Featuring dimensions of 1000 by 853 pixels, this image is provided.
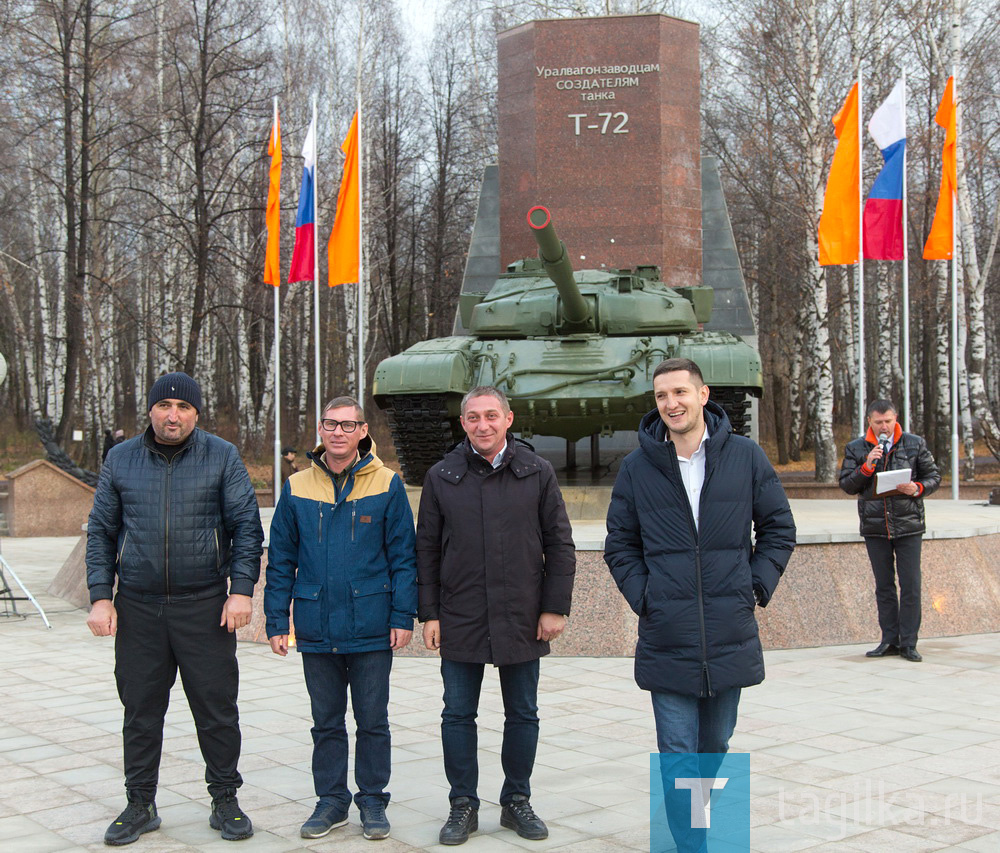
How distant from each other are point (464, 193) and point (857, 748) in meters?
28.8

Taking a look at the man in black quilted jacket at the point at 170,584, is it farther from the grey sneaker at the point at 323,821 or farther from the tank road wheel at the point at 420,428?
the tank road wheel at the point at 420,428

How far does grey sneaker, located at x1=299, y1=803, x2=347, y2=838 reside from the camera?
179 inches

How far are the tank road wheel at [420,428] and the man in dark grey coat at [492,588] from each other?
20.7 feet

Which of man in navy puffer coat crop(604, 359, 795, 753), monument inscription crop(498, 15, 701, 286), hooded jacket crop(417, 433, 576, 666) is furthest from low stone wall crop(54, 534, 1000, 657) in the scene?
monument inscription crop(498, 15, 701, 286)

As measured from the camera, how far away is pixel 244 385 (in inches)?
1160

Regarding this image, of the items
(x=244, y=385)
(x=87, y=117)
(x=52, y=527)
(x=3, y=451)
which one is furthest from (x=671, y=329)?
(x=3, y=451)

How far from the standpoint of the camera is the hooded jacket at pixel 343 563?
184 inches

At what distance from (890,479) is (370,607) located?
4.52 m

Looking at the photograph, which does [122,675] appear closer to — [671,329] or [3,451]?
[671,329]

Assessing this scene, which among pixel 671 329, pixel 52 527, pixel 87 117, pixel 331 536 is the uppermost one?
pixel 87 117

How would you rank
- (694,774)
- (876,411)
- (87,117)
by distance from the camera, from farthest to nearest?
(87,117) < (876,411) < (694,774)

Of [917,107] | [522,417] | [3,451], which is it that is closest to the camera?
[522,417]

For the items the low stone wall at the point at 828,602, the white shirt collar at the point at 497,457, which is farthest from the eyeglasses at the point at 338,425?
the low stone wall at the point at 828,602

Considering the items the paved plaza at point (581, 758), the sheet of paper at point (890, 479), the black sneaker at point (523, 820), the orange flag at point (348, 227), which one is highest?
the orange flag at point (348, 227)
